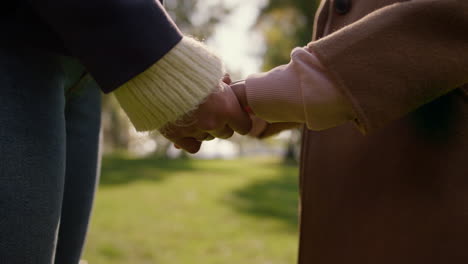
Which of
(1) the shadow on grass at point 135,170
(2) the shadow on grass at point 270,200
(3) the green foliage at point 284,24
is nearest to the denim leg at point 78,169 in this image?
(2) the shadow on grass at point 270,200

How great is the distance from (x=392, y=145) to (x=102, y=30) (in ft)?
2.39

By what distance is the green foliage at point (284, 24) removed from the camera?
18.0m

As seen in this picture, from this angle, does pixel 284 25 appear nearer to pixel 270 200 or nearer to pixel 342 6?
pixel 270 200

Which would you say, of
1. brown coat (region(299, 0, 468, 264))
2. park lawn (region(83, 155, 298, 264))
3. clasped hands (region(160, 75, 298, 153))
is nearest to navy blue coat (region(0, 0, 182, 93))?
clasped hands (region(160, 75, 298, 153))

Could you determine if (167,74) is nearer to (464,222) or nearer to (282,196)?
(464,222)

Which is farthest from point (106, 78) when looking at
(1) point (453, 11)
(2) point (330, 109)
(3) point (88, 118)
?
(1) point (453, 11)

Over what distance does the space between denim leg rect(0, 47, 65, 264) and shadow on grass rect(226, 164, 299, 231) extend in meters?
3.99

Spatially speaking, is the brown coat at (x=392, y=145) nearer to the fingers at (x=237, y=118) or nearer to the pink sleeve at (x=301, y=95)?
the pink sleeve at (x=301, y=95)

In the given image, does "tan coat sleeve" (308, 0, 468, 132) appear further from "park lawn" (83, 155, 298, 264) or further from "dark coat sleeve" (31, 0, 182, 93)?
"park lawn" (83, 155, 298, 264)

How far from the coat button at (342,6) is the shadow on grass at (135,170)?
6.43 metres

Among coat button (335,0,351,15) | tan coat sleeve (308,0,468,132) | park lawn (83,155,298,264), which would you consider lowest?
park lawn (83,155,298,264)

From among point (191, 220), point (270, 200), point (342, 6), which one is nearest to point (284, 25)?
point (270, 200)

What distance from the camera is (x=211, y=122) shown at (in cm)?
119

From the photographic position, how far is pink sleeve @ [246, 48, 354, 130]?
1089 mm
